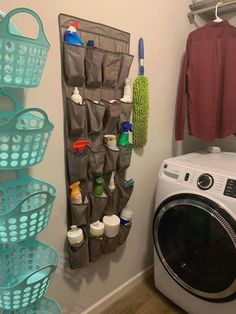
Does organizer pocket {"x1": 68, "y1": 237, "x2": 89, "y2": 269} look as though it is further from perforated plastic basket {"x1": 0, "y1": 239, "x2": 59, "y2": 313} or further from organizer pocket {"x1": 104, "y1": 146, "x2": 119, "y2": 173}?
organizer pocket {"x1": 104, "y1": 146, "x2": 119, "y2": 173}

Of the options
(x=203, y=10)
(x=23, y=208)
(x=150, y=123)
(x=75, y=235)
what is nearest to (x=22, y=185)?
(x=23, y=208)

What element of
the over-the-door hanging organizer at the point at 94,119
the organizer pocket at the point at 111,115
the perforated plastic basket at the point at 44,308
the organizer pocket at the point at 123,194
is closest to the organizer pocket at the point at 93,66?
the over-the-door hanging organizer at the point at 94,119

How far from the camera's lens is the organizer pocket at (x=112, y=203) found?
1277mm

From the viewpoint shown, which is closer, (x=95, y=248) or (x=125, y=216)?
(x=95, y=248)

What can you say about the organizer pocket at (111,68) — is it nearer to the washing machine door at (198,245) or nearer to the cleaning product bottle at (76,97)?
the cleaning product bottle at (76,97)

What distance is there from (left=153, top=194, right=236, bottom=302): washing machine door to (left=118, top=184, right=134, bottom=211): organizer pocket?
0.19 m

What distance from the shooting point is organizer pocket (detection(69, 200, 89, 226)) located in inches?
44.7

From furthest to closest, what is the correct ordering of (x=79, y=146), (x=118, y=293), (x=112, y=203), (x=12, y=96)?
(x=118, y=293), (x=112, y=203), (x=79, y=146), (x=12, y=96)

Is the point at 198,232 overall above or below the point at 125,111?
below

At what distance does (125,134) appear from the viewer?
1267 mm

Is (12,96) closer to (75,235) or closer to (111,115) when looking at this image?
(111,115)

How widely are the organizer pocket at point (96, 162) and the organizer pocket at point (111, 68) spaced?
33 centimetres

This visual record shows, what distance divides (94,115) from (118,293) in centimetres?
121

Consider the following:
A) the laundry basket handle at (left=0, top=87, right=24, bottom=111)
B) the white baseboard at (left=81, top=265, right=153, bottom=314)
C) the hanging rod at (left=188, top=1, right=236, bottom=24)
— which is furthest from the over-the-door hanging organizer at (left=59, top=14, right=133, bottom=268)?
the hanging rod at (left=188, top=1, right=236, bottom=24)
